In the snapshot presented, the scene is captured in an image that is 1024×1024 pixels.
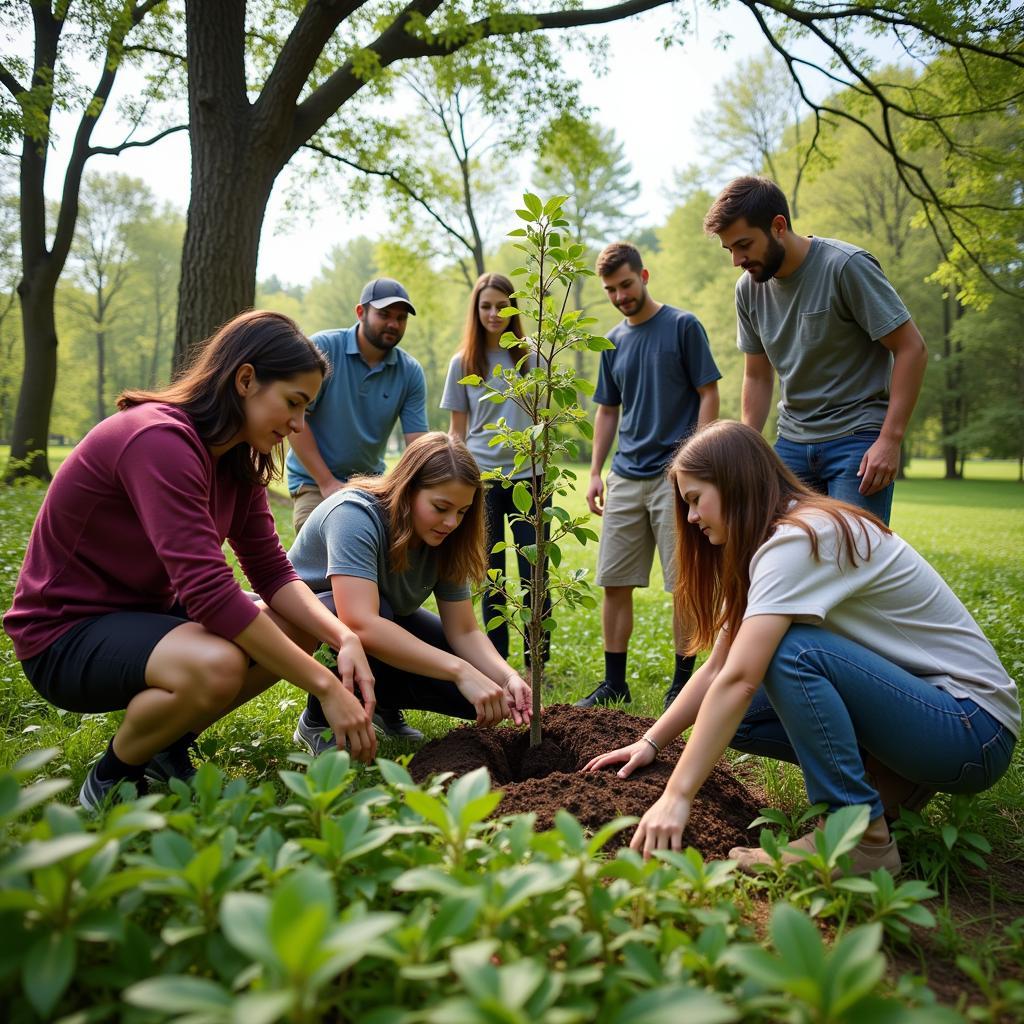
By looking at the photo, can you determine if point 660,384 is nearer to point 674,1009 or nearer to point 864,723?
point 864,723

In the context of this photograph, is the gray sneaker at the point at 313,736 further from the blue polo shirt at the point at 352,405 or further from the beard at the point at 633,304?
the beard at the point at 633,304

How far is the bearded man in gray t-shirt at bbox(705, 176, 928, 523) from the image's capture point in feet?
9.96

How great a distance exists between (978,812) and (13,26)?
11.3 meters

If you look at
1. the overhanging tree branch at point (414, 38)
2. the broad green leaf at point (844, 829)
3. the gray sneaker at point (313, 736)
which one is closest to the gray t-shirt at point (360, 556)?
the gray sneaker at point (313, 736)

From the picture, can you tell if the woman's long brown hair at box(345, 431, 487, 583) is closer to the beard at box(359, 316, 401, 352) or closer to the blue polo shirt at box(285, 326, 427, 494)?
the blue polo shirt at box(285, 326, 427, 494)

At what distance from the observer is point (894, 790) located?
2.30 m

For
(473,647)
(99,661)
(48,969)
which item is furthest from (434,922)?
(473,647)

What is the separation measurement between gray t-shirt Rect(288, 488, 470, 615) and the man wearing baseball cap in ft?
2.90

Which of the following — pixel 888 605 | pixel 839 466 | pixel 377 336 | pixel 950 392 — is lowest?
pixel 888 605

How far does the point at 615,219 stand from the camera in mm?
32188

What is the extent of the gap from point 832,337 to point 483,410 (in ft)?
6.49

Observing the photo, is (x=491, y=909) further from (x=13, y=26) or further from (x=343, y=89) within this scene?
(x=13, y=26)

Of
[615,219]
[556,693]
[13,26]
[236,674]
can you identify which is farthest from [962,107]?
[615,219]

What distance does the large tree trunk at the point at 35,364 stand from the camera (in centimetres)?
1155
